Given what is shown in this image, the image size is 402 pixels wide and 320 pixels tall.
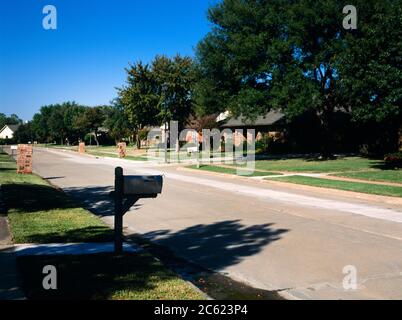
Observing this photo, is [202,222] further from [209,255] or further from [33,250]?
[33,250]

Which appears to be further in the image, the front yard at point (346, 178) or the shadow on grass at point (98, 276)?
the front yard at point (346, 178)

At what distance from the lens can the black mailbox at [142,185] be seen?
6.74 meters

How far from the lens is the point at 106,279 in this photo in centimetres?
565

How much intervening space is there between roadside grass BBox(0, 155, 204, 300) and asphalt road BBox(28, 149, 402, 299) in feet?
3.51

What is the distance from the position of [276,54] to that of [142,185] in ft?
69.1

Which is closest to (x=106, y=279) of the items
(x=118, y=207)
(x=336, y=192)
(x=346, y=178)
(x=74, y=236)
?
(x=118, y=207)

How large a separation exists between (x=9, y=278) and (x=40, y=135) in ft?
Answer: 392

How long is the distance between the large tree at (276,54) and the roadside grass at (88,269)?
55.2 ft

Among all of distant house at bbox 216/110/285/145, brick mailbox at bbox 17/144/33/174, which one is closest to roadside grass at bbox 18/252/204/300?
brick mailbox at bbox 17/144/33/174

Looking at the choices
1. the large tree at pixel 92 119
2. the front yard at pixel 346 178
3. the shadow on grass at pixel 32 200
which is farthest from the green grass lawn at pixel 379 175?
the large tree at pixel 92 119

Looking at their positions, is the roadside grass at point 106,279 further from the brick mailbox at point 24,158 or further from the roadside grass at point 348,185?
the brick mailbox at point 24,158

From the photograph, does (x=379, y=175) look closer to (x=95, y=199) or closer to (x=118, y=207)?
(x=95, y=199)

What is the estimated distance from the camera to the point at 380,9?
2362cm

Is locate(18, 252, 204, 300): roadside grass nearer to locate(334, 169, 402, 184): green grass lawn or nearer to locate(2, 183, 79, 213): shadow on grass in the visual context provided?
locate(2, 183, 79, 213): shadow on grass
